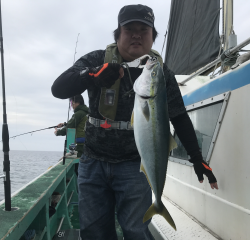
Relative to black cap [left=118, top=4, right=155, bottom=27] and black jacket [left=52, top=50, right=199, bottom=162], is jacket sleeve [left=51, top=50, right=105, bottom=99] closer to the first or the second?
black jacket [left=52, top=50, right=199, bottom=162]

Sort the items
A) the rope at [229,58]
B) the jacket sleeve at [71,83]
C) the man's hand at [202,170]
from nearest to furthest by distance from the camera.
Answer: the jacket sleeve at [71,83], the man's hand at [202,170], the rope at [229,58]

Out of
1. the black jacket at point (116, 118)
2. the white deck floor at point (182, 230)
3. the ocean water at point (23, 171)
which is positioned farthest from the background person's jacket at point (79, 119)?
the black jacket at point (116, 118)

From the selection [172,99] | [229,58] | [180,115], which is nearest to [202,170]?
[180,115]

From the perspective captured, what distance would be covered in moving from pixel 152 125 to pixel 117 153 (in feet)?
1.54

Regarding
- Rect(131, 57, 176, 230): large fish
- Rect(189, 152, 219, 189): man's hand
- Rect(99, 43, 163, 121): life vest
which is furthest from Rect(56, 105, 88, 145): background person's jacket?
Rect(131, 57, 176, 230): large fish

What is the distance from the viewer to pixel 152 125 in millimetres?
1675

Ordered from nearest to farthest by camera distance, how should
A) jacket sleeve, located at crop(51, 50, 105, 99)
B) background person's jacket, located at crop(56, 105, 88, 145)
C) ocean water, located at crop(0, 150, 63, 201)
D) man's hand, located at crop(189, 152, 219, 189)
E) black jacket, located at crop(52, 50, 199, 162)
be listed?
jacket sleeve, located at crop(51, 50, 105, 99), black jacket, located at crop(52, 50, 199, 162), man's hand, located at crop(189, 152, 219, 189), background person's jacket, located at crop(56, 105, 88, 145), ocean water, located at crop(0, 150, 63, 201)

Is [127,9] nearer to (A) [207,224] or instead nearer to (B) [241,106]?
(B) [241,106]

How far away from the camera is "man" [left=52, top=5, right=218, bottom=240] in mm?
1885

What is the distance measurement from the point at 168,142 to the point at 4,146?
1462 millimetres

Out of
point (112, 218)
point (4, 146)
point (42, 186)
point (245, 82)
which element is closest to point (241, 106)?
point (245, 82)

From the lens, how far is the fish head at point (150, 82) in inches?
65.1

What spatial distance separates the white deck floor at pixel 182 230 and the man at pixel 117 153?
668mm

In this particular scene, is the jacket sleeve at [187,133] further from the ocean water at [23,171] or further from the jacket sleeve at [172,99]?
the ocean water at [23,171]
